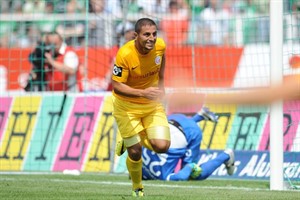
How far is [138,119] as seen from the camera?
10.1 meters

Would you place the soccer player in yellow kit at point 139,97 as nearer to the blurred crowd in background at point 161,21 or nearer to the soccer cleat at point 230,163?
the soccer cleat at point 230,163

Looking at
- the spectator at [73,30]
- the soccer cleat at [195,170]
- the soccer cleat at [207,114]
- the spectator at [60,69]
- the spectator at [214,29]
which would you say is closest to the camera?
the soccer cleat at [195,170]

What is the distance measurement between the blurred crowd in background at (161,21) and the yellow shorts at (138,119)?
4602 millimetres

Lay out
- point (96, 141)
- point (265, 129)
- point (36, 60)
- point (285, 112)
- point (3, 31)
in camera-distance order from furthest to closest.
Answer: point (3, 31), point (36, 60), point (96, 141), point (265, 129), point (285, 112)

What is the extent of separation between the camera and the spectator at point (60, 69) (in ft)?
52.5

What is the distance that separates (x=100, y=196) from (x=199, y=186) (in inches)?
97.6

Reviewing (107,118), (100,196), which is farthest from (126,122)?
(107,118)

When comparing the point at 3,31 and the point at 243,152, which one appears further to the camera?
the point at 3,31

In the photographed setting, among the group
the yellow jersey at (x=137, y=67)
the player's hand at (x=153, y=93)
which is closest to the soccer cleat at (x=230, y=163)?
the yellow jersey at (x=137, y=67)

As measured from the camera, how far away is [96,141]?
48.8 feet

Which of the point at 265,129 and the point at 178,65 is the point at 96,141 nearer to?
the point at 178,65

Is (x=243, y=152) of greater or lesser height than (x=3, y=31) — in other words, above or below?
below

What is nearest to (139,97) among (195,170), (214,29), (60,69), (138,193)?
(138,193)

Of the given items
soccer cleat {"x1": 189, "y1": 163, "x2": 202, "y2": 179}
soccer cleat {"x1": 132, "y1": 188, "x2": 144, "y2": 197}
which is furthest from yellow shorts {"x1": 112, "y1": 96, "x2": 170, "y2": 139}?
soccer cleat {"x1": 189, "y1": 163, "x2": 202, "y2": 179}
